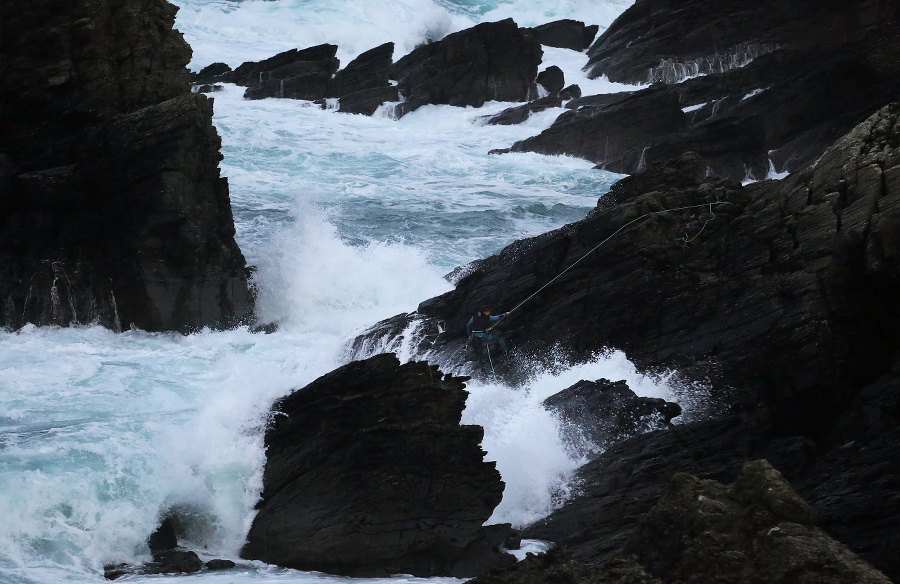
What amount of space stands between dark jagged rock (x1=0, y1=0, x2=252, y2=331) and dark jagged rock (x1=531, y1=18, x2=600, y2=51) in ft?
96.9

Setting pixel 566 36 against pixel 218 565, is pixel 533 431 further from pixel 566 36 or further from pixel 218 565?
pixel 566 36

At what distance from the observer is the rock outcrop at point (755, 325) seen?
8828mm

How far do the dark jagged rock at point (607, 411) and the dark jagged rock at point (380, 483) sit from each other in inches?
68.2

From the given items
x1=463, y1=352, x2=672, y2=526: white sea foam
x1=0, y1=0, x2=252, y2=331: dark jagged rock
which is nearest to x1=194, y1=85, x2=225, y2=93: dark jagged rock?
x1=0, y1=0, x2=252, y2=331: dark jagged rock

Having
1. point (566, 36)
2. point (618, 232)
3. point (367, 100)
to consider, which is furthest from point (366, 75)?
point (618, 232)

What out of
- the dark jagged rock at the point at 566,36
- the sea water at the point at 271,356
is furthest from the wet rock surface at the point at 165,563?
the dark jagged rock at the point at 566,36

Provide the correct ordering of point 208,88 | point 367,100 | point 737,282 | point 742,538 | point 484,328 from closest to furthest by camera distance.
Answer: point 742,538 → point 737,282 → point 484,328 → point 367,100 → point 208,88

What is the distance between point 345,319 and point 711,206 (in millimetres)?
7459

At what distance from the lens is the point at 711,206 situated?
1261cm

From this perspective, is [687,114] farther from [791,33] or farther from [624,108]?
[791,33]

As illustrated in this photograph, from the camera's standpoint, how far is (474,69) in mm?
34188

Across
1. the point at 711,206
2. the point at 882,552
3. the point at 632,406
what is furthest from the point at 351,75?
the point at 882,552

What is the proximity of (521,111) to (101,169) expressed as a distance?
19537 millimetres

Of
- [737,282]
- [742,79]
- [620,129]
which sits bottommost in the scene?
[737,282]
